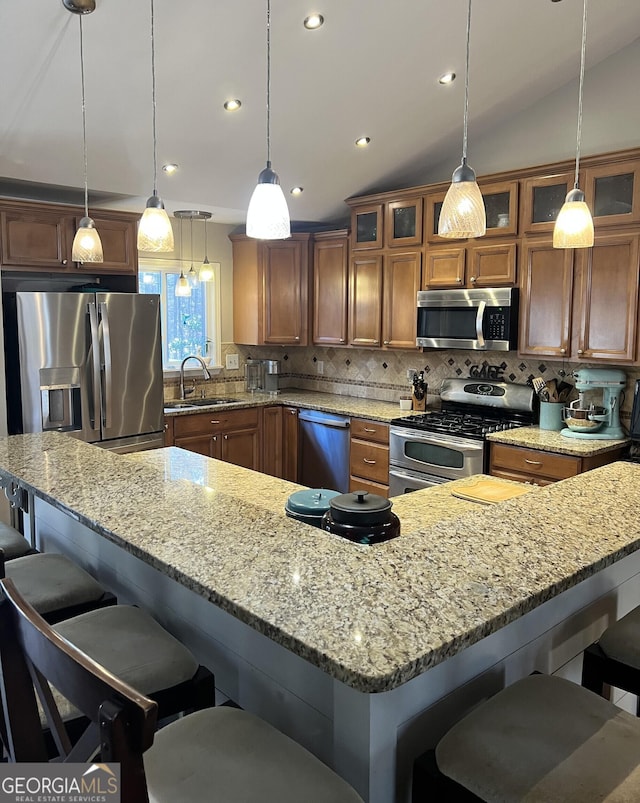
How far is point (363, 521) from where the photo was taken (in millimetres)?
1794

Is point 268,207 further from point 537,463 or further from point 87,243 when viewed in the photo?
point 537,463

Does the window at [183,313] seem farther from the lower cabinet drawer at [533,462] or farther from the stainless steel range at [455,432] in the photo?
the lower cabinet drawer at [533,462]

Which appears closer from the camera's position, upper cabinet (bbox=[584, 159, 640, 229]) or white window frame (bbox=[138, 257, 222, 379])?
A: upper cabinet (bbox=[584, 159, 640, 229])

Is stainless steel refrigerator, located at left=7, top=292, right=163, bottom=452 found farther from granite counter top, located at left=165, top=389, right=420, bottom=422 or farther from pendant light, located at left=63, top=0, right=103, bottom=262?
pendant light, located at left=63, top=0, right=103, bottom=262

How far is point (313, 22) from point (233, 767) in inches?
127

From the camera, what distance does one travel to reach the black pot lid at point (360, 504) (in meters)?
1.80

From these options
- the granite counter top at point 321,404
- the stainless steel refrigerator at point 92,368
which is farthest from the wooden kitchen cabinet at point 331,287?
the stainless steel refrigerator at point 92,368

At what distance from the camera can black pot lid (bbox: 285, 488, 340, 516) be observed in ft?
6.80

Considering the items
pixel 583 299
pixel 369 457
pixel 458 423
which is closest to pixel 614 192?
pixel 583 299

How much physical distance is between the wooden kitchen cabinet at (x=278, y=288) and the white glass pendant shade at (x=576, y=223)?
355cm

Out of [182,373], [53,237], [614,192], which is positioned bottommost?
[182,373]

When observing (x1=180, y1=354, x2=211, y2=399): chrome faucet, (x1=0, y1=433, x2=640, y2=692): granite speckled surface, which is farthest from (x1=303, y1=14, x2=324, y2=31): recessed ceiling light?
(x1=180, y1=354, x2=211, y2=399): chrome faucet

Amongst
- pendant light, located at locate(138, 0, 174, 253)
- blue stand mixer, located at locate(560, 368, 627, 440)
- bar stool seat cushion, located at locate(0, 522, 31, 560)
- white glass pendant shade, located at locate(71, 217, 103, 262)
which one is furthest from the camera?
blue stand mixer, located at locate(560, 368, 627, 440)

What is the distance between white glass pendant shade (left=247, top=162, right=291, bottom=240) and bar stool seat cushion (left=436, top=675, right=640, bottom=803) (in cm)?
139
